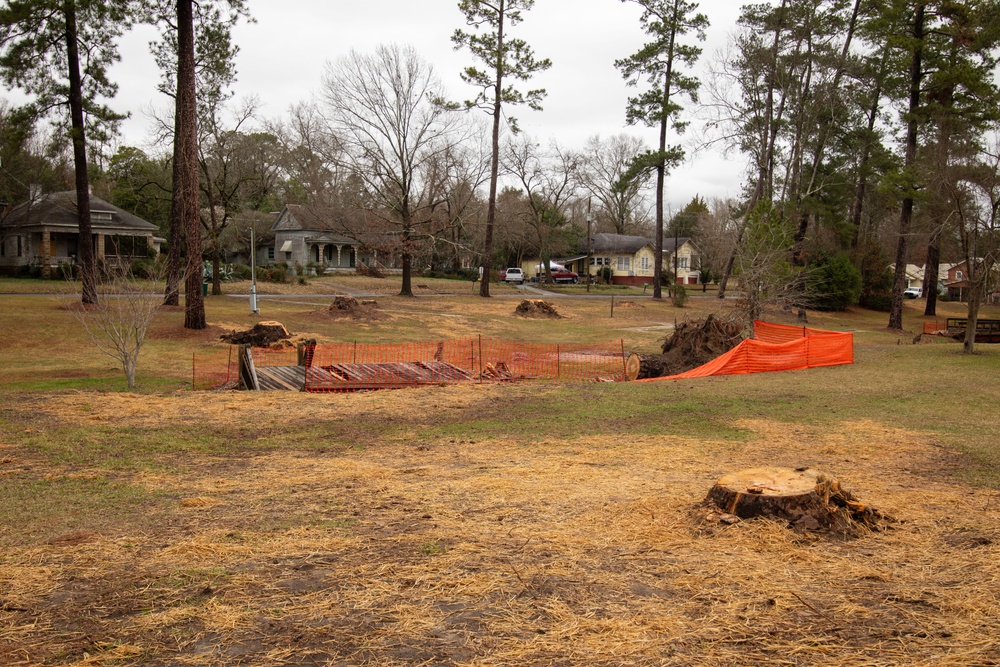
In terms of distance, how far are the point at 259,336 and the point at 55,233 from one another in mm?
28811

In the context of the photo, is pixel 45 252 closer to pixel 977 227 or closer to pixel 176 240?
pixel 176 240

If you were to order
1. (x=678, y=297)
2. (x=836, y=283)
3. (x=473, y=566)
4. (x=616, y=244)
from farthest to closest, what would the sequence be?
(x=616, y=244) < (x=836, y=283) < (x=678, y=297) < (x=473, y=566)

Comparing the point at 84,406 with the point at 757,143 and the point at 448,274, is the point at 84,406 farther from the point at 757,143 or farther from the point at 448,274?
the point at 448,274

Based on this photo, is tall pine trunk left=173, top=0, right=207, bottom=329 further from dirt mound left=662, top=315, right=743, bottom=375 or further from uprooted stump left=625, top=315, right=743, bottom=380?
dirt mound left=662, top=315, right=743, bottom=375

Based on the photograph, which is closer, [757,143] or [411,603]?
[411,603]

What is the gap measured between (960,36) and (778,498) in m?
31.2

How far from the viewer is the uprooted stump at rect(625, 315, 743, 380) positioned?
1919 cm

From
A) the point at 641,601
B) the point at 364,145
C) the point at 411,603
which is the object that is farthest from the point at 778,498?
Answer: the point at 364,145

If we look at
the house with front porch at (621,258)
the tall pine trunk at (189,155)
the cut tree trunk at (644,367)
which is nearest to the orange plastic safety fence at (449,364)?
the cut tree trunk at (644,367)

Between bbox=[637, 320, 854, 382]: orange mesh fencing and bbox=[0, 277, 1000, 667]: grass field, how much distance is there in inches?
185

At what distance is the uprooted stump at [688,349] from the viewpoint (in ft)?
63.0

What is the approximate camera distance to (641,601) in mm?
4430

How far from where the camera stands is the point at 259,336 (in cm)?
2231

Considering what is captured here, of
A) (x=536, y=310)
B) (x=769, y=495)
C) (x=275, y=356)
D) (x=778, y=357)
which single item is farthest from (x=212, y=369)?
(x=536, y=310)
